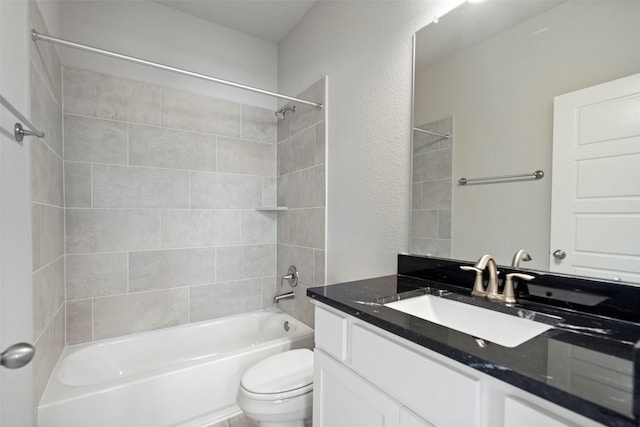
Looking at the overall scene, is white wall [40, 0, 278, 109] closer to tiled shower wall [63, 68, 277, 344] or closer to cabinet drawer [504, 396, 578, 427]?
tiled shower wall [63, 68, 277, 344]

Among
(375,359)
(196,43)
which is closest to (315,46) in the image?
(196,43)

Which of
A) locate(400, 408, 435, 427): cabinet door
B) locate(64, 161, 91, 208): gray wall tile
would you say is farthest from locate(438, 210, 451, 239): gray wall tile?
locate(64, 161, 91, 208): gray wall tile

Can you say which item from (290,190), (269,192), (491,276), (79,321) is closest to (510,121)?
(491,276)

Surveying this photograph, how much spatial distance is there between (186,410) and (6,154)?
1.45 meters

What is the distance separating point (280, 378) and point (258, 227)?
4.32ft

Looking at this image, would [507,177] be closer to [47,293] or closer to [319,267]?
[319,267]

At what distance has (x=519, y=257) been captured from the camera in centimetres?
99

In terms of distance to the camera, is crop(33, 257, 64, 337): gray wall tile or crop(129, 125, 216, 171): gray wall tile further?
crop(129, 125, 216, 171): gray wall tile

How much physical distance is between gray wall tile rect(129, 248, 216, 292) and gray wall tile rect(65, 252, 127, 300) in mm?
61

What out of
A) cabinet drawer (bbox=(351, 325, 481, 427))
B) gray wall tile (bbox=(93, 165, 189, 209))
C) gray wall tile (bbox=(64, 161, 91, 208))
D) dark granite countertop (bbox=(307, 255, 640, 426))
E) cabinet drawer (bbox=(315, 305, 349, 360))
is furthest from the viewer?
gray wall tile (bbox=(93, 165, 189, 209))

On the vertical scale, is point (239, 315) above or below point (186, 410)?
above

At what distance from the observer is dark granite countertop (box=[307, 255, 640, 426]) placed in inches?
17.7

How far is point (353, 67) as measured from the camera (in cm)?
167

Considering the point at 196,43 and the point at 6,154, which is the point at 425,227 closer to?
the point at 6,154
